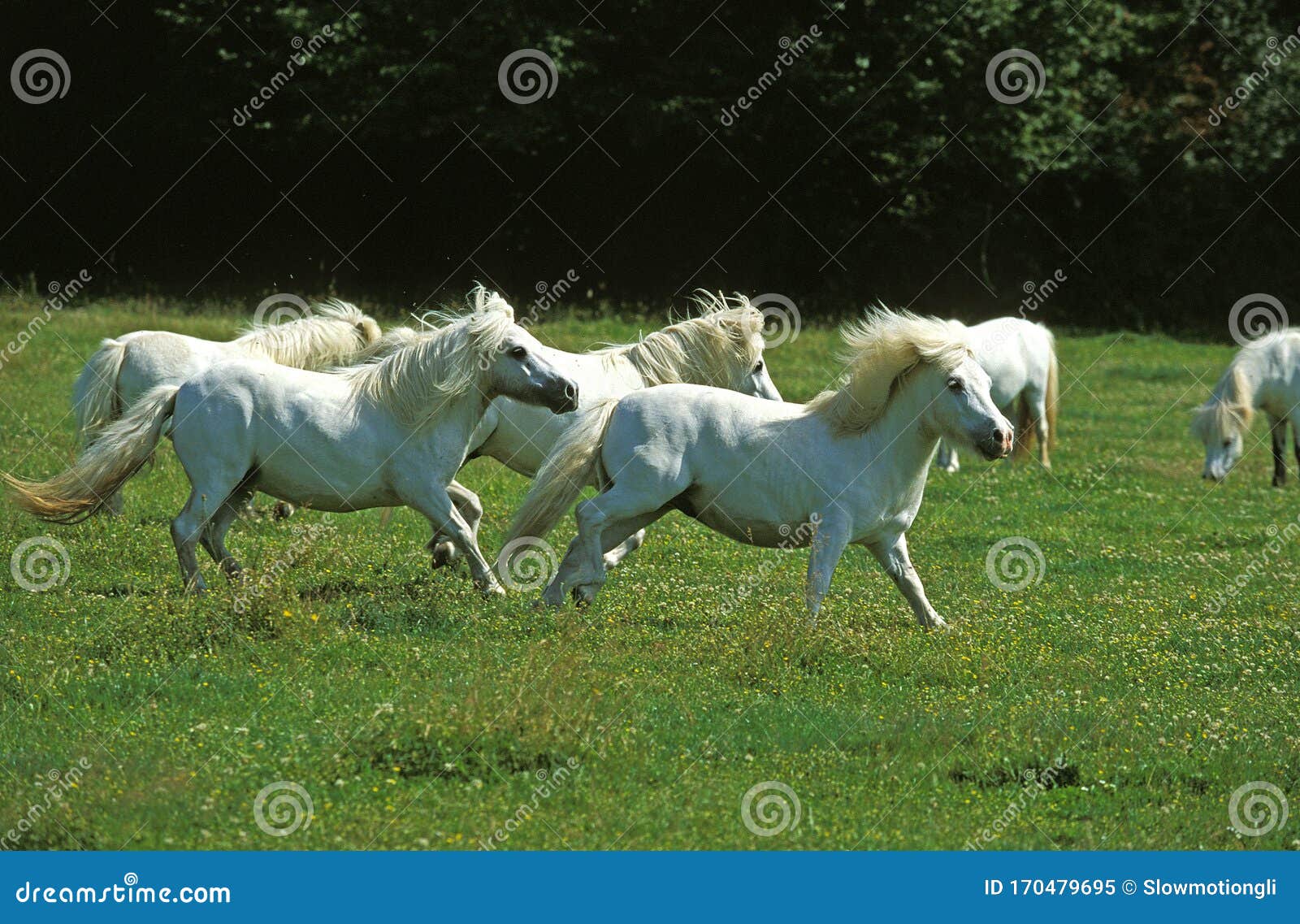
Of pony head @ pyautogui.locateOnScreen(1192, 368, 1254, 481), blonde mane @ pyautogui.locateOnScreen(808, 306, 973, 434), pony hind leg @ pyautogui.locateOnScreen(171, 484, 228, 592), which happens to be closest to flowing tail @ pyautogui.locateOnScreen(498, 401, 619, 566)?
blonde mane @ pyautogui.locateOnScreen(808, 306, 973, 434)

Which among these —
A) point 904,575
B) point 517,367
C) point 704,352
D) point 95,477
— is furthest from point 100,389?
point 904,575

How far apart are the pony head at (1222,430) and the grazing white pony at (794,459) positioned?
11.4 meters

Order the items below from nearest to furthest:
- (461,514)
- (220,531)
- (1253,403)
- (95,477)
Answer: (95,477), (220,531), (461,514), (1253,403)

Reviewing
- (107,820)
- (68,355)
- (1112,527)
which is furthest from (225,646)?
(68,355)

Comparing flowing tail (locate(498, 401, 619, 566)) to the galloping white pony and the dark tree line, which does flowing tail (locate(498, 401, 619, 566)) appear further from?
the dark tree line

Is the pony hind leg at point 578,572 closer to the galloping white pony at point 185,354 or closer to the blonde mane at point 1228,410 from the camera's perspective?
the galloping white pony at point 185,354

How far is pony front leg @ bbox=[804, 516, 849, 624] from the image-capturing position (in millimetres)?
9445

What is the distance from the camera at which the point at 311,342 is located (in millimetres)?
12422

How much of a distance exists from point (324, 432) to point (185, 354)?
384 centimetres

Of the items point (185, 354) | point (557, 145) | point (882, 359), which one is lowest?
point (185, 354)

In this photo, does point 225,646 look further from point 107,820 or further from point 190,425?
point 107,820

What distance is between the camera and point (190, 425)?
9969 millimetres

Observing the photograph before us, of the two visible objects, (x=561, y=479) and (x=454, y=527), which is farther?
(x=454, y=527)

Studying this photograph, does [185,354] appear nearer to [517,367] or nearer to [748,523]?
[517,367]
